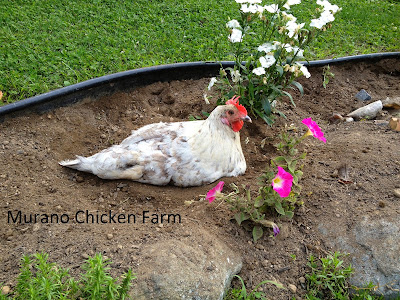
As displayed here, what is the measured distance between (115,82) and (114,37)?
1358mm

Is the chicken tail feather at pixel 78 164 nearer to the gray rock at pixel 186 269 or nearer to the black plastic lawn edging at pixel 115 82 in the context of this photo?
the black plastic lawn edging at pixel 115 82

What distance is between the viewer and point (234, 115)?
10.5 ft

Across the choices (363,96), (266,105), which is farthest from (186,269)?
(363,96)

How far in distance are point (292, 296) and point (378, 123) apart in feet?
7.38

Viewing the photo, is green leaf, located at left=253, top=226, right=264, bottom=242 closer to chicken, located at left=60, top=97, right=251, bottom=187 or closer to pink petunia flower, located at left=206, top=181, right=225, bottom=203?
pink petunia flower, located at left=206, top=181, right=225, bottom=203

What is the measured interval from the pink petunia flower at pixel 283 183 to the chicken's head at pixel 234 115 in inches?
30.8

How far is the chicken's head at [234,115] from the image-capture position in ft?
10.4

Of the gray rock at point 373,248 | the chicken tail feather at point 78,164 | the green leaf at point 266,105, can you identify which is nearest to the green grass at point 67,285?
the chicken tail feather at point 78,164

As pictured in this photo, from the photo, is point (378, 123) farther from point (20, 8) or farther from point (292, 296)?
point (20, 8)

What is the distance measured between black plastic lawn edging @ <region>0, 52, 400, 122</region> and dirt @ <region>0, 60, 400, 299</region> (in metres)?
0.08

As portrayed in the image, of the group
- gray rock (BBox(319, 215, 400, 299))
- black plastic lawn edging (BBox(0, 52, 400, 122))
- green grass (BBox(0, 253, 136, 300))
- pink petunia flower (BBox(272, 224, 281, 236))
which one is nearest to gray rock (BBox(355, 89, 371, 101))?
black plastic lawn edging (BBox(0, 52, 400, 122))

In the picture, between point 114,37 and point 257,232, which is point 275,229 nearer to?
point 257,232

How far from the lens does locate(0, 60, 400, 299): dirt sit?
8.15 feet

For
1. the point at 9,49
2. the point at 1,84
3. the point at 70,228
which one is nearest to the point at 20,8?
the point at 9,49
